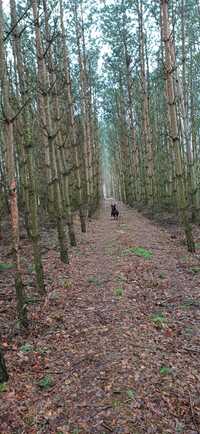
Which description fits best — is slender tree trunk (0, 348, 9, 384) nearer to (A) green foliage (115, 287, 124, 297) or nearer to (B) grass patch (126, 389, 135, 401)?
(B) grass patch (126, 389, 135, 401)

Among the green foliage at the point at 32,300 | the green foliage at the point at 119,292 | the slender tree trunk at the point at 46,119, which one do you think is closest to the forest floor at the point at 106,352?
the green foliage at the point at 119,292

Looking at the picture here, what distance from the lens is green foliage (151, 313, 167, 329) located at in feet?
23.4

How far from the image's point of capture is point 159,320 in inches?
287

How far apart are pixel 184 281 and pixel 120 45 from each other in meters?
22.0

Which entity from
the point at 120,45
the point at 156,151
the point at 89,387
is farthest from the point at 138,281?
the point at 156,151

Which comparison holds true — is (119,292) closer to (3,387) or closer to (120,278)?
(120,278)

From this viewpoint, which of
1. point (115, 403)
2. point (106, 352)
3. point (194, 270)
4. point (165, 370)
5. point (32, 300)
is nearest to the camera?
point (115, 403)

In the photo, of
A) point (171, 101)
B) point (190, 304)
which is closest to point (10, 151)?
point (190, 304)

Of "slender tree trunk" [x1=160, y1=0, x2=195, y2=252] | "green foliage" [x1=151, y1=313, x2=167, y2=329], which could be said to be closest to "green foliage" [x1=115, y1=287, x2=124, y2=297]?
"green foliage" [x1=151, y1=313, x2=167, y2=329]

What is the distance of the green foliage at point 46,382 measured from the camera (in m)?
5.44

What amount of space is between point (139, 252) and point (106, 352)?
20.6ft

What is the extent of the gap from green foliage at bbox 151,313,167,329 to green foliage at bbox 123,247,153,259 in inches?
168

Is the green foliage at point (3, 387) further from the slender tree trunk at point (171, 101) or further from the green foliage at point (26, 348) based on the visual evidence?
the slender tree trunk at point (171, 101)

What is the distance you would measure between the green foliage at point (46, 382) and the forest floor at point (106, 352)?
1cm
